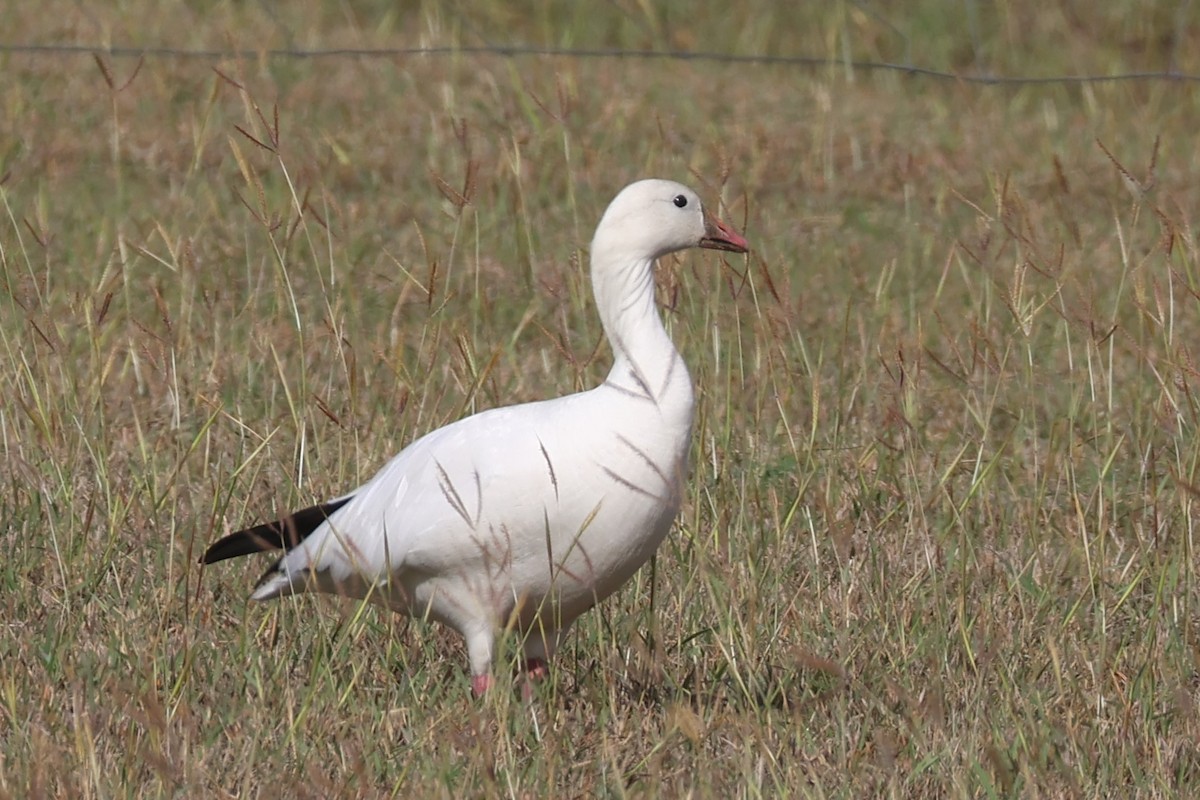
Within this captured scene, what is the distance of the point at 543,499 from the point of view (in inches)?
122

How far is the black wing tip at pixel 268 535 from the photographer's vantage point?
3.33 metres

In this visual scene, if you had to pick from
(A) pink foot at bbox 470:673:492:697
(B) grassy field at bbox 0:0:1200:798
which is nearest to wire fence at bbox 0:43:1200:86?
(B) grassy field at bbox 0:0:1200:798

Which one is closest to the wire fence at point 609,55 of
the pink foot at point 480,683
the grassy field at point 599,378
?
the grassy field at point 599,378

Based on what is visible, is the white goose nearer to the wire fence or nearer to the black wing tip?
the black wing tip

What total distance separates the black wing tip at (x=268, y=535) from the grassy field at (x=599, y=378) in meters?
0.06

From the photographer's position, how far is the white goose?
3076mm

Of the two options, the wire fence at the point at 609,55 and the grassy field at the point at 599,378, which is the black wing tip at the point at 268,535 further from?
the wire fence at the point at 609,55

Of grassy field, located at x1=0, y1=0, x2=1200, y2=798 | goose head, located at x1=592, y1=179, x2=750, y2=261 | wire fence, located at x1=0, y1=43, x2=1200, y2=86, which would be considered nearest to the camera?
grassy field, located at x1=0, y1=0, x2=1200, y2=798

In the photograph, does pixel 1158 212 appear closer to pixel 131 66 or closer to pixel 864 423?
pixel 864 423

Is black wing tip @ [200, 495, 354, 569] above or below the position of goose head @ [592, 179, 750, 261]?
below

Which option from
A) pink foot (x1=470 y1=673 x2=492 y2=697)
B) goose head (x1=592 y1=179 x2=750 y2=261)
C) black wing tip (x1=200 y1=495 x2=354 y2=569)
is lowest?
pink foot (x1=470 y1=673 x2=492 y2=697)

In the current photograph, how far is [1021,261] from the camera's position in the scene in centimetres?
347

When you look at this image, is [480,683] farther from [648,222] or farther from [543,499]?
[648,222]

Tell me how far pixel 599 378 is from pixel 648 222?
6.48ft
